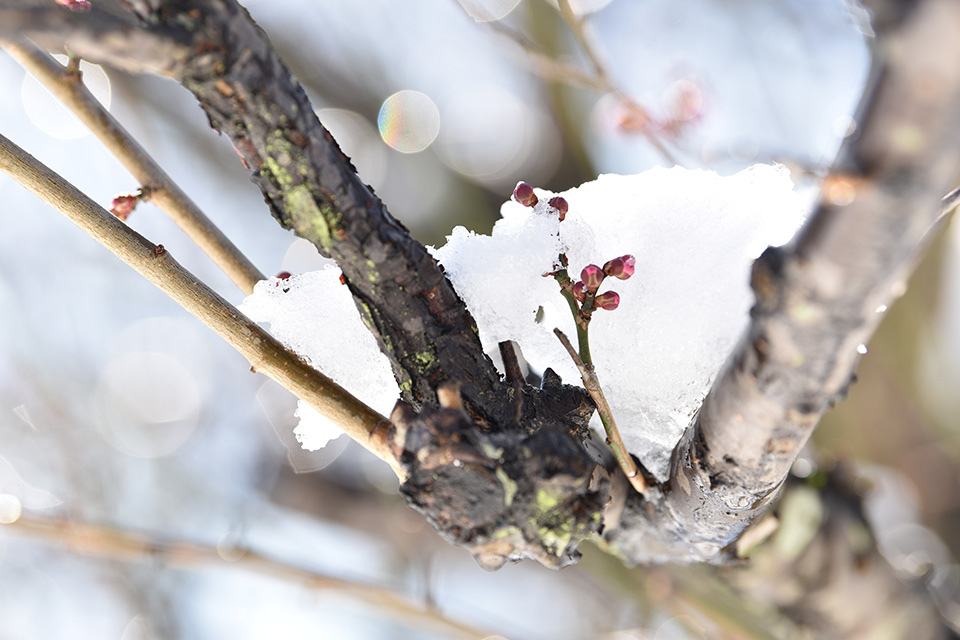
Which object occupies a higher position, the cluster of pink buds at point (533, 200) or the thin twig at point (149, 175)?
the cluster of pink buds at point (533, 200)

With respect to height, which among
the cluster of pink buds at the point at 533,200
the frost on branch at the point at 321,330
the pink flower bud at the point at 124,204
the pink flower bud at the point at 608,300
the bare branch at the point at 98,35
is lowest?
the frost on branch at the point at 321,330

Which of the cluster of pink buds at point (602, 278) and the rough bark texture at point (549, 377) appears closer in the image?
the rough bark texture at point (549, 377)

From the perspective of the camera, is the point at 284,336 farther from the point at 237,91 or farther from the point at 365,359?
the point at 237,91

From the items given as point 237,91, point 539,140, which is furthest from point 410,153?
point 237,91

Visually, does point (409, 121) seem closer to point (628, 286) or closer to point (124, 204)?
point (124, 204)

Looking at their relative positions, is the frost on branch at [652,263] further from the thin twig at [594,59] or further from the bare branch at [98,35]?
the thin twig at [594,59]

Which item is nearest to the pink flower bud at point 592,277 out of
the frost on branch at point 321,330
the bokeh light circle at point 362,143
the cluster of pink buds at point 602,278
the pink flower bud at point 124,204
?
the cluster of pink buds at point 602,278

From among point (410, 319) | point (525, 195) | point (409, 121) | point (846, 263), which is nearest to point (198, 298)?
point (410, 319)

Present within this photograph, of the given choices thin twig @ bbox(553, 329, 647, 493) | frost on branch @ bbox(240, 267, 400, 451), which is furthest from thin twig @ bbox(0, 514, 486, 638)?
thin twig @ bbox(553, 329, 647, 493)
